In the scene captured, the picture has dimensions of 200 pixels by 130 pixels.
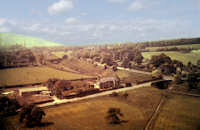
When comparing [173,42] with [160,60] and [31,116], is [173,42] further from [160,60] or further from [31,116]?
[31,116]

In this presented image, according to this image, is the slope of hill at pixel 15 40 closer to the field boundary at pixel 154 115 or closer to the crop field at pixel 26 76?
the crop field at pixel 26 76

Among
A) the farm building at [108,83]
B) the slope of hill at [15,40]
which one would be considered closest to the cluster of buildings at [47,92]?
the farm building at [108,83]

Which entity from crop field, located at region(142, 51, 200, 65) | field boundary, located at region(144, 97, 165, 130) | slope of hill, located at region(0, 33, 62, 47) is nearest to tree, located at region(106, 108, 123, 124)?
field boundary, located at region(144, 97, 165, 130)

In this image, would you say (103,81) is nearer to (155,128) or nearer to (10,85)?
(155,128)

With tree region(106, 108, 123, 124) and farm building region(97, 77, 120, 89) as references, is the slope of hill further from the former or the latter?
farm building region(97, 77, 120, 89)

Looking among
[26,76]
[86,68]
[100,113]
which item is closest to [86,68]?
[86,68]
